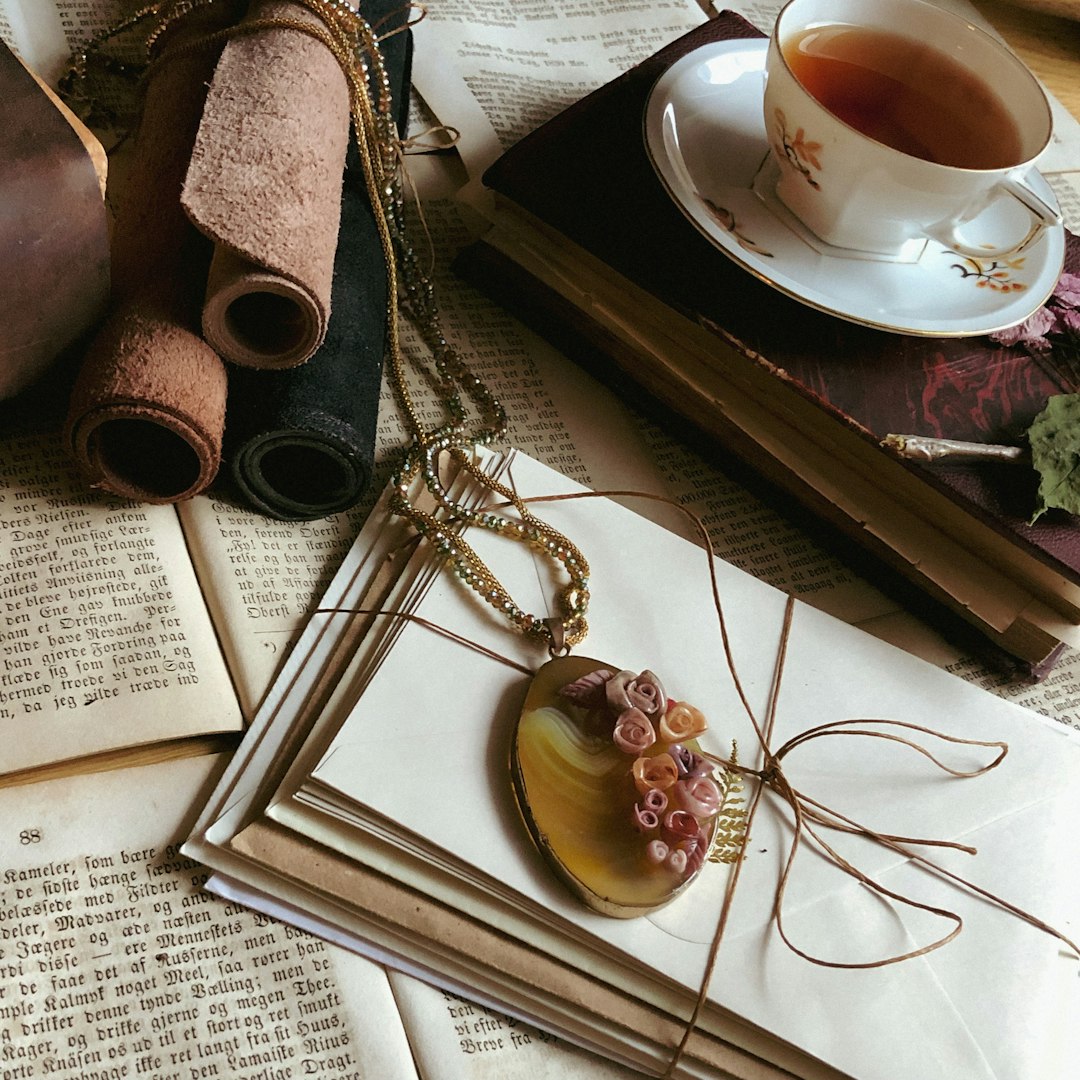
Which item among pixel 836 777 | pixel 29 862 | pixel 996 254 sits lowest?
pixel 29 862

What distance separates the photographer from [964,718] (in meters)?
0.57

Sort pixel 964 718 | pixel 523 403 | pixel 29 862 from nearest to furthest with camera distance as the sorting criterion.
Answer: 1. pixel 29 862
2. pixel 964 718
3. pixel 523 403

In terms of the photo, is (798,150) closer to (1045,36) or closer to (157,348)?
(157,348)

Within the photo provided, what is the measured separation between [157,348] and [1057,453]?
1.58ft

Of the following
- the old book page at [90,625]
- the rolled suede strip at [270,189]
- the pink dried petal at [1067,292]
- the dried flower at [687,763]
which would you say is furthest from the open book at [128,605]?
the pink dried petal at [1067,292]

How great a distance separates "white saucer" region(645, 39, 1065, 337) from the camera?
2.01 feet

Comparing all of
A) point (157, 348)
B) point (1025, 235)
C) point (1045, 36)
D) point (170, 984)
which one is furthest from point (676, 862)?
point (1045, 36)

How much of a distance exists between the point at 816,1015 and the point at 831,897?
0.05 meters

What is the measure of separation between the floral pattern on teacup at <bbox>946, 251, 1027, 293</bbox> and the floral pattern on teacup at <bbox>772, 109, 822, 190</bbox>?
11 centimetres

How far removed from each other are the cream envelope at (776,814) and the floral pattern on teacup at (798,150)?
235 mm

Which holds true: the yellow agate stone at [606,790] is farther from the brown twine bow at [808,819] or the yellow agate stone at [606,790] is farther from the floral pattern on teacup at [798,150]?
the floral pattern on teacup at [798,150]

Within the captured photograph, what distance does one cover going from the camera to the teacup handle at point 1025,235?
59 cm

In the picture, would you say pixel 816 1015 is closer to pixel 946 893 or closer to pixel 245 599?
pixel 946 893

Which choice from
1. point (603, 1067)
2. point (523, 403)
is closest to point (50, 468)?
point (523, 403)
